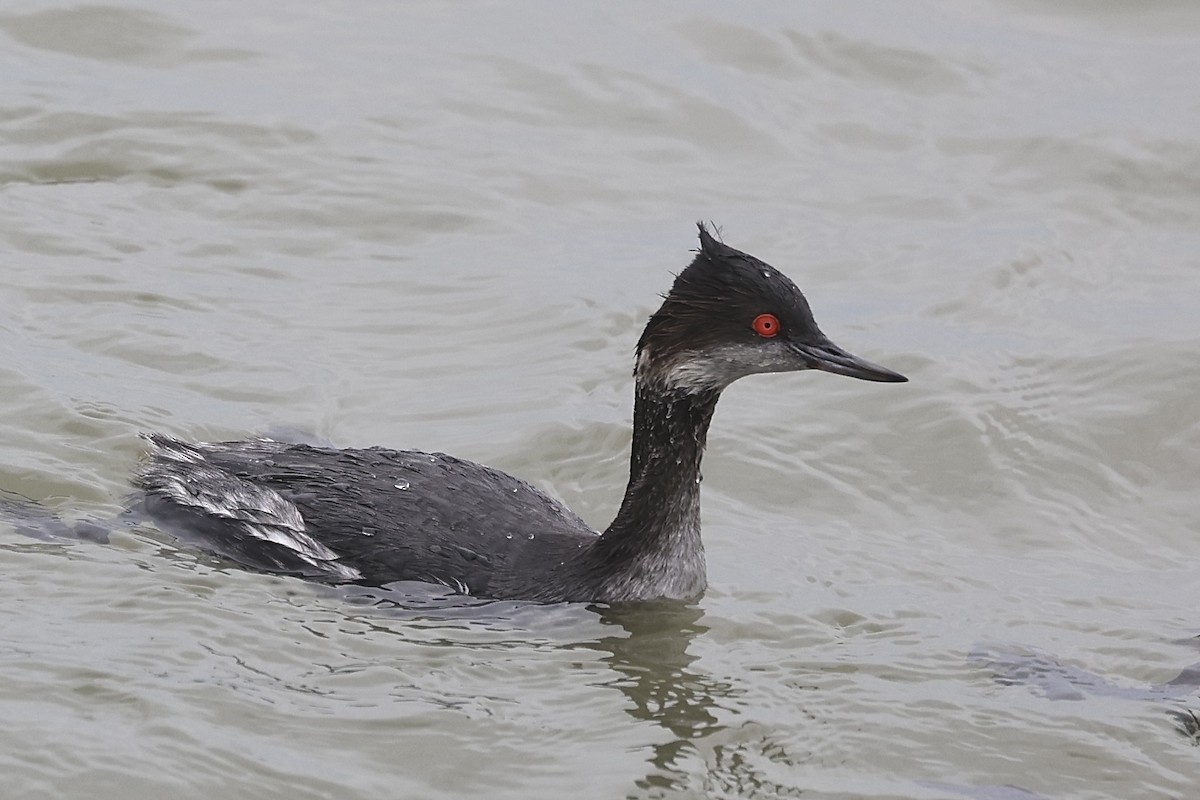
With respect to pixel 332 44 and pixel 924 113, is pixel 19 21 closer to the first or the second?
pixel 332 44

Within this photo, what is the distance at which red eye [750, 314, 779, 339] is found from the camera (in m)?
7.11

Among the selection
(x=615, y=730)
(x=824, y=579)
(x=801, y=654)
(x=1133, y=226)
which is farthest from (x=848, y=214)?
(x=615, y=730)

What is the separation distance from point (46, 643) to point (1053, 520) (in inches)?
182

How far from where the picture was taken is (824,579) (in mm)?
7867

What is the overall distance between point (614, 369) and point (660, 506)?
8.29ft

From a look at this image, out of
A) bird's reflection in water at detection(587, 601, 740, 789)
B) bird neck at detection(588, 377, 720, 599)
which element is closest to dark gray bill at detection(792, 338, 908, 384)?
bird neck at detection(588, 377, 720, 599)

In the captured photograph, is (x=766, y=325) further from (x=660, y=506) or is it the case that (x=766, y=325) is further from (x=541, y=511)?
(x=541, y=511)

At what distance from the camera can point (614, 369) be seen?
9.91 metres

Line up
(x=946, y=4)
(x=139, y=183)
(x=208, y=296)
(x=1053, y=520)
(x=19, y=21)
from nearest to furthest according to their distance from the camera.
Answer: (x=1053, y=520) → (x=208, y=296) → (x=139, y=183) → (x=19, y=21) → (x=946, y=4)

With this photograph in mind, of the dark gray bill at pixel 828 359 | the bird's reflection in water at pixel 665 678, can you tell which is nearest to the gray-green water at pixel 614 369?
the bird's reflection in water at pixel 665 678

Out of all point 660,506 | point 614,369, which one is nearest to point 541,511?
point 660,506

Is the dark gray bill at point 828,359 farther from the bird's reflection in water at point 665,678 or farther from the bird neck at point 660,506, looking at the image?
the bird's reflection in water at point 665,678

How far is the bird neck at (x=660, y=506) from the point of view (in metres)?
7.39

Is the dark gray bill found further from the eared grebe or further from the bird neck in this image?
the bird neck
